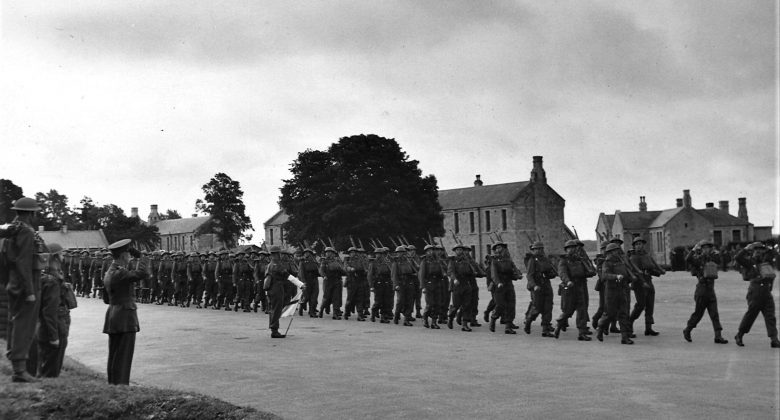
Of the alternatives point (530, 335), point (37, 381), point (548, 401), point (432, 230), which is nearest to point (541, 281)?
point (530, 335)

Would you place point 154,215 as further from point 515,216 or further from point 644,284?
point 644,284

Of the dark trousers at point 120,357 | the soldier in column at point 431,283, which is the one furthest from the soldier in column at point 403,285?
the dark trousers at point 120,357

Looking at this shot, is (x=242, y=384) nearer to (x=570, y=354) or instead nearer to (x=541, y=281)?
(x=570, y=354)

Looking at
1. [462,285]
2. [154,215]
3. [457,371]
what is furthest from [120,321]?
[154,215]

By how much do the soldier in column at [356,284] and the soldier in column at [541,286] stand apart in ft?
21.3

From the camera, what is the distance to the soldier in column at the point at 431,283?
18859 mm

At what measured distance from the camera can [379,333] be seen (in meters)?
17.3

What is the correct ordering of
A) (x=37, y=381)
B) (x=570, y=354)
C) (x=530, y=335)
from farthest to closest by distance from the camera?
(x=530, y=335) → (x=570, y=354) → (x=37, y=381)

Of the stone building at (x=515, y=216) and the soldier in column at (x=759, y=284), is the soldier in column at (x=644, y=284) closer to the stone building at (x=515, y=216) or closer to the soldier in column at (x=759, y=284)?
the soldier in column at (x=759, y=284)

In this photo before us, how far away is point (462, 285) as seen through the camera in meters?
18.3

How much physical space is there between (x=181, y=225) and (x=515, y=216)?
65.8 metres

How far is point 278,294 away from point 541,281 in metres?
5.59

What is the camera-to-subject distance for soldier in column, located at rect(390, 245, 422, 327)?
20.2 metres

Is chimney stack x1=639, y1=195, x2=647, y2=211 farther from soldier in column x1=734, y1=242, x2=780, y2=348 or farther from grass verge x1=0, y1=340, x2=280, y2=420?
grass verge x1=0, y1=340, x2=280, y2=420
